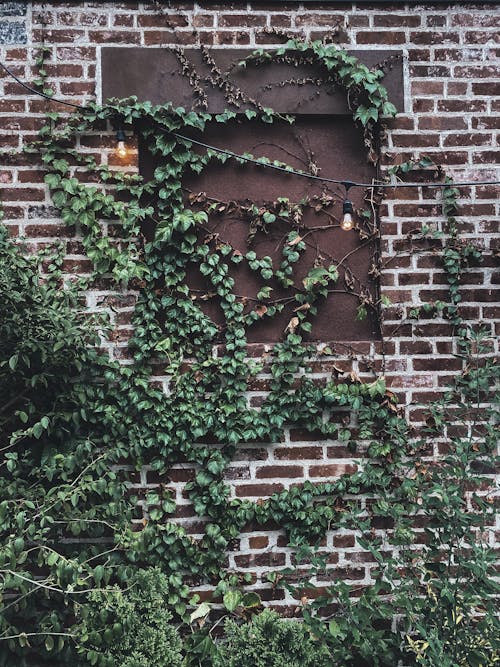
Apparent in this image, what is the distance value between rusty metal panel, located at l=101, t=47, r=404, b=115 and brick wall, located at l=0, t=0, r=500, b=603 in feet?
0.19

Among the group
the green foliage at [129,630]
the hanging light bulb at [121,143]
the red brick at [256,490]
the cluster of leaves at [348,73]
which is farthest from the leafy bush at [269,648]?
the cluster of leaves at [348,73]

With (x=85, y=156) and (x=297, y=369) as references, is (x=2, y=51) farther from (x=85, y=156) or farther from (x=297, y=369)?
(x=297, y=369)

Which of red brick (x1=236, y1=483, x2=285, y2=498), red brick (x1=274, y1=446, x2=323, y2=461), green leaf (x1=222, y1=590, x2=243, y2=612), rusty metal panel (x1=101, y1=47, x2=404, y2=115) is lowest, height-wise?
green leaf (x1=222, y1=590, x2=243, y2=612)

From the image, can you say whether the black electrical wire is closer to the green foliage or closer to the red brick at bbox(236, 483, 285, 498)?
the red brick at bbox(236, 483, 285, 498)

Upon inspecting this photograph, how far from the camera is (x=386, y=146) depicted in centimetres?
291

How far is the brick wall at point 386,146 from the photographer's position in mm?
2791

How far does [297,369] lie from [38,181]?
1506mm

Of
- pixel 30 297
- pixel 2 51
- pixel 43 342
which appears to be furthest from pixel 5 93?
pixel 43 342

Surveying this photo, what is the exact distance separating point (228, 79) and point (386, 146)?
0.82 metres

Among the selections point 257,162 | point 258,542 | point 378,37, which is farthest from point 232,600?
point 378,37

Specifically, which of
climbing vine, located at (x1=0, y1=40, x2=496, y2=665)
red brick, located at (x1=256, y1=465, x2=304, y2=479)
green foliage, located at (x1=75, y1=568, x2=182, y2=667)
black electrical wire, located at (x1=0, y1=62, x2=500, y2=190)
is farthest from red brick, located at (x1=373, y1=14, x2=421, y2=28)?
green foliage, located at (x1=75, y1=568, x2=182, y2=667)

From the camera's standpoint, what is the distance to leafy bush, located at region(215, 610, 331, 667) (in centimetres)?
232

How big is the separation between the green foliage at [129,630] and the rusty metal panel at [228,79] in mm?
2151

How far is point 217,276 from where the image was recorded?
9.29 ft
